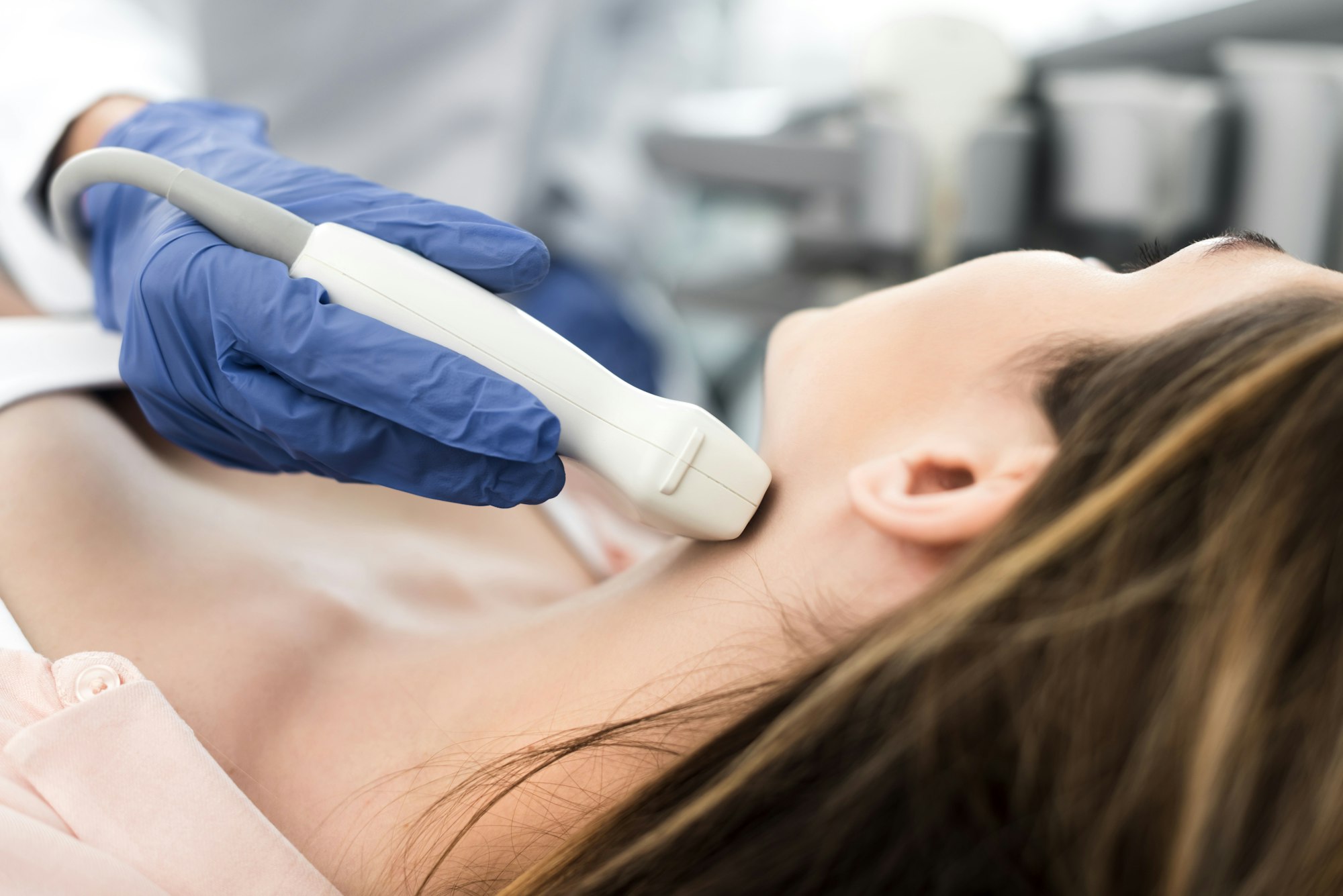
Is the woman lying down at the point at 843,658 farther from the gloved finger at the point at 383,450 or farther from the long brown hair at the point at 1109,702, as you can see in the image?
the gloved finger at the point at 383,450

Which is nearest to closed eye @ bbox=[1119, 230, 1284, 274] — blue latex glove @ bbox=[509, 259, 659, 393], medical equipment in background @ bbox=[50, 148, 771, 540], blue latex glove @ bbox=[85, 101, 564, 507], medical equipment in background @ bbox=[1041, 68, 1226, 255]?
medical equipment in background @ bbox=[50, 148, 771, 540]

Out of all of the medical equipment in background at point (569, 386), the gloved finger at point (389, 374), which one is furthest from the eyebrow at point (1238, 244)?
the gloved finger at point (389, 374)

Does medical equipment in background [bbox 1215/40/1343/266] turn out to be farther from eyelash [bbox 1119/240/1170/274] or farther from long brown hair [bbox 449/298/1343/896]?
long brown hair [bbox 449/298/1343/896]

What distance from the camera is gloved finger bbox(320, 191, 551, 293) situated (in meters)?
0.60

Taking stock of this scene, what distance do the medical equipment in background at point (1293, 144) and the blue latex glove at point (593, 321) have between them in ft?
2.43

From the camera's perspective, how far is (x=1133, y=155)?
1096 mm

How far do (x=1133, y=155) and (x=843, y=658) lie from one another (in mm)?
862

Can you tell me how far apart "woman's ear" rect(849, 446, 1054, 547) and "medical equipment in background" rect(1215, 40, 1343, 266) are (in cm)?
63

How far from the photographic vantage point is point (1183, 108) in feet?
3.36

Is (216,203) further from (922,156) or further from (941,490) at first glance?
(922,156)

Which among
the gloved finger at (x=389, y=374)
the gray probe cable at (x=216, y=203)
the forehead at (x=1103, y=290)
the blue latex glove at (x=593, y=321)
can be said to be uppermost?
the gray probe cable at (x=216, y=203)

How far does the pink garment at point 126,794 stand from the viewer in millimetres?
509

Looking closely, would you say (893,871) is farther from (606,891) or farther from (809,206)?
(809,206)

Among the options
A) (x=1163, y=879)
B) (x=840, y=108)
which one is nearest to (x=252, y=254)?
(x=1163, y=879)
